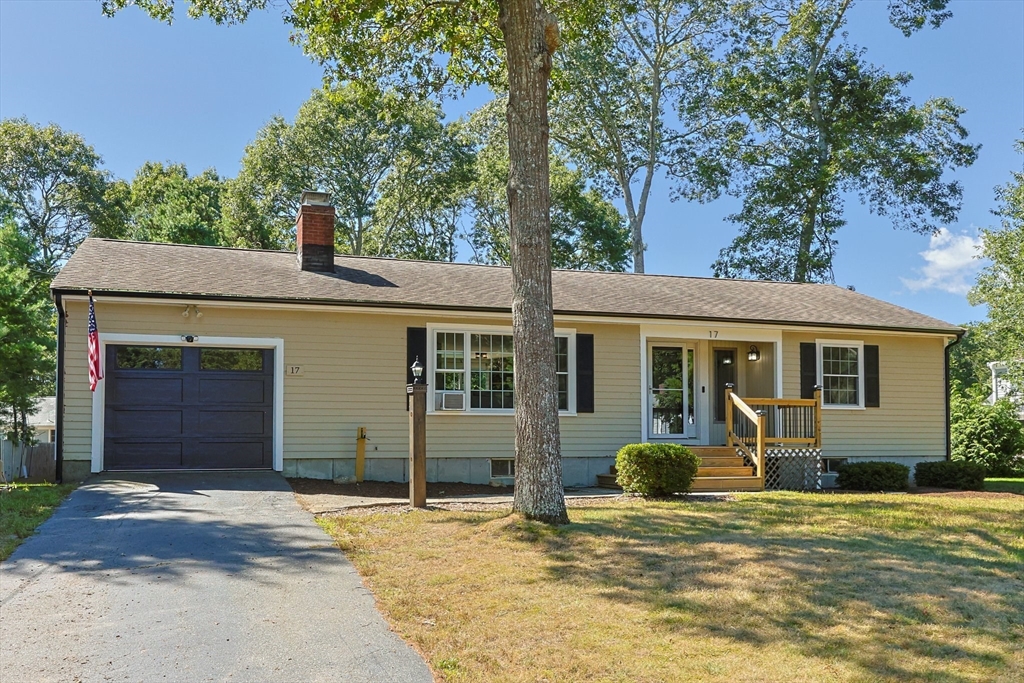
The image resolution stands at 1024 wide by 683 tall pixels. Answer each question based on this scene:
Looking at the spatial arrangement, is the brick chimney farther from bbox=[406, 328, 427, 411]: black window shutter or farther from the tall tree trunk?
the tall tree trunk

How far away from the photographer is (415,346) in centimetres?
1313

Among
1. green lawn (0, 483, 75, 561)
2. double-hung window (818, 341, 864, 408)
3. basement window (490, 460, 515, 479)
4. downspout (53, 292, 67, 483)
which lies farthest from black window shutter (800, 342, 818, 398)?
downspout (53, 292, 67, 483)

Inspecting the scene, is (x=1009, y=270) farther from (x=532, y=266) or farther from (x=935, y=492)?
(x=532, y=266)

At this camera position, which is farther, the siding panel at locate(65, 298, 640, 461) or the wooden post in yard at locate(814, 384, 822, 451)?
the wooden post in yard at locate(814, 384, 822, 451)

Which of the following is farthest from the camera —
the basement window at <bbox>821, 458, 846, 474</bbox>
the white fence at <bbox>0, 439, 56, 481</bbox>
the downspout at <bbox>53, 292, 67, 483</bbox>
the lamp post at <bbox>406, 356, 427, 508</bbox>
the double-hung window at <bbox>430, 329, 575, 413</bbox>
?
the white fence at <bbox>0, 439, 56, 481</bbox>

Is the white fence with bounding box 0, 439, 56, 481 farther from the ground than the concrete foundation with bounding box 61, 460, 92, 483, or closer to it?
closer to it

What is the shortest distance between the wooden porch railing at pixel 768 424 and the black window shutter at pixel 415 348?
16.4ft

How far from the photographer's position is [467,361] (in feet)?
44.2

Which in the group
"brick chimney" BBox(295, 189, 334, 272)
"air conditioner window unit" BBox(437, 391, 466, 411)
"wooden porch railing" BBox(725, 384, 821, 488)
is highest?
"brick chimney" BBox(295, 189, 334, 272)

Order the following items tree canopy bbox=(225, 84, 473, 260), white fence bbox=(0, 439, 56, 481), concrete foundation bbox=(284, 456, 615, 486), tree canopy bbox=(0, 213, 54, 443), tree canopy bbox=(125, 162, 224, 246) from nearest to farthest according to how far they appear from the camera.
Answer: concrete foundation bbox=(284, 456, 615, 486) → white fence bbox=(0, 439, 56, 481) → tree canopy bbox=(0, 213, 54, 443) → tree canopy bbox=(125, 162, 224, 246) → tree canopy bbox=(225, 84, 473, 260)

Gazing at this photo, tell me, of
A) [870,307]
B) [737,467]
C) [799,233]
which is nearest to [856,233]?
[799,233]

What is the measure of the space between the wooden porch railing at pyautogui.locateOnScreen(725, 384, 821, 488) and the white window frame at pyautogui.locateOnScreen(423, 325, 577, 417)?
2584 mm

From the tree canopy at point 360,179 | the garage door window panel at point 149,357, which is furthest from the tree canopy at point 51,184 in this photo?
the garage door window panel at point 149,357

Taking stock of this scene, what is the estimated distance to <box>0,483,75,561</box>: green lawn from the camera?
24.3 feet
